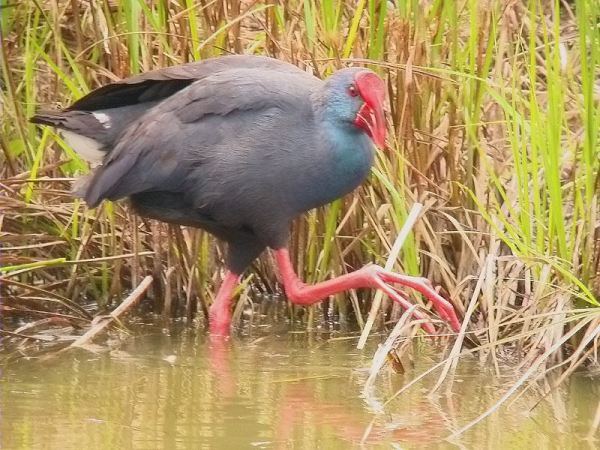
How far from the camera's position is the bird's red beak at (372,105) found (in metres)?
4.08

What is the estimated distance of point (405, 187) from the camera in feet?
14.0

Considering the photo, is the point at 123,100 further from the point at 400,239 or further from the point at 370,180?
the point at 400,239

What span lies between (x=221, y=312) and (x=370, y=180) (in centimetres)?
68

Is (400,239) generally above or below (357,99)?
below

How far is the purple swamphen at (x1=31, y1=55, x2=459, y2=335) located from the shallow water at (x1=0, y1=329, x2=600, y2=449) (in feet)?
1.13

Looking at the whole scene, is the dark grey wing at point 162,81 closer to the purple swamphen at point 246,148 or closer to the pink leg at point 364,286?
the purple swamphen at point 246,148

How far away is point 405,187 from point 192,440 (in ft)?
4.90

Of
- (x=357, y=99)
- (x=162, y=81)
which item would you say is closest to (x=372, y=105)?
(x=357, y=99)

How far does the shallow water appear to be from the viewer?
10.2 feet

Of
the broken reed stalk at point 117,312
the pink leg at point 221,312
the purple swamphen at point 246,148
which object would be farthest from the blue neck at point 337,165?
the broken reed stalk at point 117,312

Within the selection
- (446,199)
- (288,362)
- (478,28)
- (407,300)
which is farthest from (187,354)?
(478,28)

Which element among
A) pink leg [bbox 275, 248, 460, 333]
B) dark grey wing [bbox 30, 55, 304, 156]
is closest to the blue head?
dark grey wing [bbox 30, 55, 304, 156]

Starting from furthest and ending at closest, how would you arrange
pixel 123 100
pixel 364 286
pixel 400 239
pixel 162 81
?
pixel 123 100, pixel 162 81, pixel 364 286, pixel 400 239

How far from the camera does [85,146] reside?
436cm
